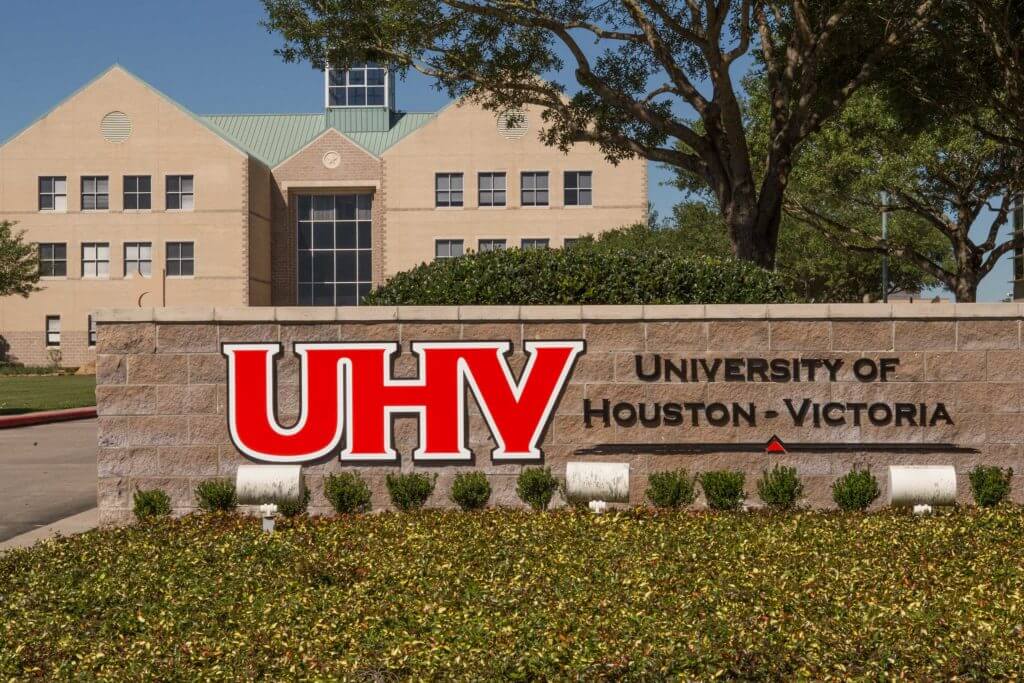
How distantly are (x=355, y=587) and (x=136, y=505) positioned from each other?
16.4 feet

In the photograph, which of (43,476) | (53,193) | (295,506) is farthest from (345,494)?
(53,193)

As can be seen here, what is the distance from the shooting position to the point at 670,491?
11.0 meters

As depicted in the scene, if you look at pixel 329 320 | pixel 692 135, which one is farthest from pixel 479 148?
pixel 329 320

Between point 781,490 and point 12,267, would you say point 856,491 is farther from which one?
point 12,267

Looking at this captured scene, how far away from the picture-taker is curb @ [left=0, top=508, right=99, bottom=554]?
10.3m

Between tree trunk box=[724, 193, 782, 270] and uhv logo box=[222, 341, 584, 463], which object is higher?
tree trunk box=[724, 193, 782, 270]

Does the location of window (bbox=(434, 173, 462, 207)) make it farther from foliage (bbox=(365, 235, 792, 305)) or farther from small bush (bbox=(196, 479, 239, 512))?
small bush (bbox=(196, 479, 239, 512))

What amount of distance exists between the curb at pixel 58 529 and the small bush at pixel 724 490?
635 centimetres

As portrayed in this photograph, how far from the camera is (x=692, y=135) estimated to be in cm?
1855

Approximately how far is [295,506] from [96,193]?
5327 cm

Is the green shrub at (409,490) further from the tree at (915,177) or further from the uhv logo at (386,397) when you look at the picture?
the tree at (915,177)

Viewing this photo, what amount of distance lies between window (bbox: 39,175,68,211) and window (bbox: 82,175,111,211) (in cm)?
100

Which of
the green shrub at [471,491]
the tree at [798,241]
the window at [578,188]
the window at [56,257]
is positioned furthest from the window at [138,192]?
the green shrub at [471,491]

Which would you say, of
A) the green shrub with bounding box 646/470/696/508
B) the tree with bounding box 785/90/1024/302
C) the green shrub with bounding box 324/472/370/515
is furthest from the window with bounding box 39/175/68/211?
the green shrub with bounding box 646/470/696/508
